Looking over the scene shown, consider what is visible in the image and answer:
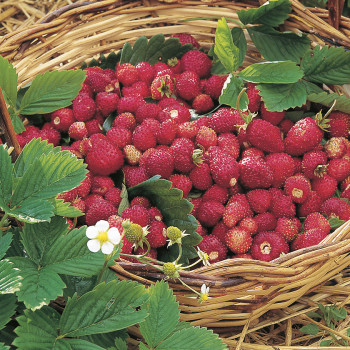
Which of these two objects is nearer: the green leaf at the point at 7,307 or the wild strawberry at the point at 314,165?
the green leaf at the point at 7,307

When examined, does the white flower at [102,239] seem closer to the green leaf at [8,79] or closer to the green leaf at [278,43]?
the green leaf at [8,79]

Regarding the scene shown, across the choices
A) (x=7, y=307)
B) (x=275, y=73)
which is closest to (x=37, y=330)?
(x=7, y=307)

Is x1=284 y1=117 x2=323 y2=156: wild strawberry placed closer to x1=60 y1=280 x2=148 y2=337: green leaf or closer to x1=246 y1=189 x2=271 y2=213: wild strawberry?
x1=246 y1=189 x2=271 y2=213: wild strawberry

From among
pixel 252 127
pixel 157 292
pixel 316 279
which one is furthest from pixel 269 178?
pixel 157 292

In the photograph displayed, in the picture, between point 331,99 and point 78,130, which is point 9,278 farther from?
point 331,99

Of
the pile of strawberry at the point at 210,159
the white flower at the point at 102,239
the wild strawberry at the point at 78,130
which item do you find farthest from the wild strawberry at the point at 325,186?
the white flower at the point at 102,239

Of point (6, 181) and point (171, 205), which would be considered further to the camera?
point (171, 205)

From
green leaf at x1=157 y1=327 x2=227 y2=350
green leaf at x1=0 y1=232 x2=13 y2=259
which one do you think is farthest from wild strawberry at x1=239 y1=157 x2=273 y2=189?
green leaf at x1=0 y1=232 x2=13 y2=259
